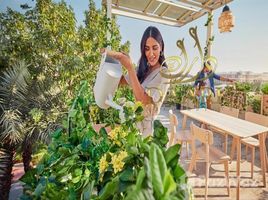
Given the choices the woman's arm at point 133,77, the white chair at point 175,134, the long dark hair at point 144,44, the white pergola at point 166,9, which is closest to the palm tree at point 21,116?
the long dark hair at point 144,44

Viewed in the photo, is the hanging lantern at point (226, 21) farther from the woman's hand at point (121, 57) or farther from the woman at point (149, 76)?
the woman's hand at point (121, 57)

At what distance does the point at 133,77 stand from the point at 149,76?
19cm

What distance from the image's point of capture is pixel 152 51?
859 millimetres

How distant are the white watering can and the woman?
32mm

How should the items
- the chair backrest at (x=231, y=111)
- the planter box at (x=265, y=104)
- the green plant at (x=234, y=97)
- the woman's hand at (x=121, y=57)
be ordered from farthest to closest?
the green plant at (x=234, y=97) < the planter box at (x=265, y=104) < the chair backrest at (x=231, y=111) < the woman's hand at (x=121, y=57)

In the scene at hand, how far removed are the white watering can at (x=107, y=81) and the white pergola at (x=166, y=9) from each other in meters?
3.22

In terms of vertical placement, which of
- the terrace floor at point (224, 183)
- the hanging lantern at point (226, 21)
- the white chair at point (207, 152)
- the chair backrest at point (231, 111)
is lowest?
the terrace floor at point (224, 183)

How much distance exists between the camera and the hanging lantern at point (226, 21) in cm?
276

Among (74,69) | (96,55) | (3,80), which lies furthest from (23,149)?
(96,55)

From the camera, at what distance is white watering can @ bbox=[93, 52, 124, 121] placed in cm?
68

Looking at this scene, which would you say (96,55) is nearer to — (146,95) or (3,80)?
(3,80)

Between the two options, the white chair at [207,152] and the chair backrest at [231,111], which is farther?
the chair backrest at [231,111]

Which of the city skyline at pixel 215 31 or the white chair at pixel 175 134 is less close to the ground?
the city skyline at pixel 215 31

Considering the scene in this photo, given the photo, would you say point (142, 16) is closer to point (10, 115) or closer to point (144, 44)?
point (10, 115)
